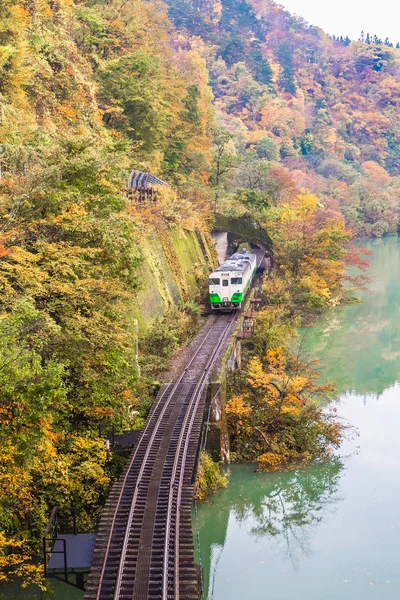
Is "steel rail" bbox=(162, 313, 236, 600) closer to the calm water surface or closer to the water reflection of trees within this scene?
the calm water surface

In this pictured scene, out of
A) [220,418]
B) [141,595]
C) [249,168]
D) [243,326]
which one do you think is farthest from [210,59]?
[141,595]

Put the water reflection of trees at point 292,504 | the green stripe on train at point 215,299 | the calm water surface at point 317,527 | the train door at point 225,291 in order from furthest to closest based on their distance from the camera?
the green stripe on train at point 215,299 < the train door at point 225,291 < the water reflection of trees at point 292,504 < the calm water surface at point 317,527

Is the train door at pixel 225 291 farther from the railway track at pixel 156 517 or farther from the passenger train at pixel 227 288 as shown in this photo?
the railway track at pixel 156 517

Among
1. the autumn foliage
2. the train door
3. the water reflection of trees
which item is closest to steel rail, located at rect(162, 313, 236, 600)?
the autumn foliage

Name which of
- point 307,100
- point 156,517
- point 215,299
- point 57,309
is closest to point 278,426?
point 156,517

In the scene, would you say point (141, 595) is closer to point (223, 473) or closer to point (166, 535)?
point (166, 535)

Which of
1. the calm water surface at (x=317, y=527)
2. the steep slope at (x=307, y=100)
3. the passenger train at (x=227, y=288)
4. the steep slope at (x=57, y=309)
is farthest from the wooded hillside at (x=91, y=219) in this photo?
the calm water surface at (x=317, y=527)
